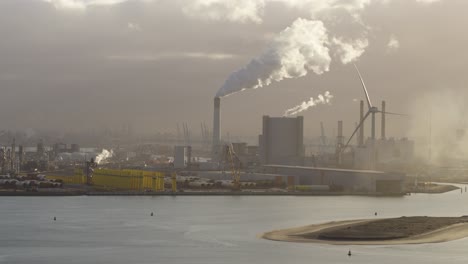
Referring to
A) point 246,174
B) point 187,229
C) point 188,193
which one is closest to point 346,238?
point 187,229

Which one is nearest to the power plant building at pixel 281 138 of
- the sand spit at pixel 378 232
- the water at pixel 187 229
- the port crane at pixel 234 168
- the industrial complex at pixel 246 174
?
the industrial complex at pixel 246 174

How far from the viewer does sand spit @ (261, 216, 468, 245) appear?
143 feet

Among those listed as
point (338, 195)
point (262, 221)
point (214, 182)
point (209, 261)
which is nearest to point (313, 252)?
point (209, 261)

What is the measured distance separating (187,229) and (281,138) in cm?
6626

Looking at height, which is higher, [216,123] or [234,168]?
[216,123]

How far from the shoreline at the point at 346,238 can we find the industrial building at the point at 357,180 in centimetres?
3213

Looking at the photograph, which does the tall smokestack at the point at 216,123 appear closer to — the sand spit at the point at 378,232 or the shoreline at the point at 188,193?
the shoreline at the point at 188,193

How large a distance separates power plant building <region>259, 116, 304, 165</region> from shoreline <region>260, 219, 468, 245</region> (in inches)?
2440

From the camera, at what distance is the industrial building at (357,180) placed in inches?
3243

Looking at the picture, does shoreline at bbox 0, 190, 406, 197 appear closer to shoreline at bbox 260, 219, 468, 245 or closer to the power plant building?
shoreline at bbox 260, 219, 468, 245

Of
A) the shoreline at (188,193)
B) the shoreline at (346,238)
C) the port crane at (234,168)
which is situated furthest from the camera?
the port crane at (234,168)

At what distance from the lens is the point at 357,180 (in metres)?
84.4

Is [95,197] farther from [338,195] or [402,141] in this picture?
[402,141]

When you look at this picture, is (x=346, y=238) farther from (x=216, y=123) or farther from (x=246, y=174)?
(x=216, y=123)
